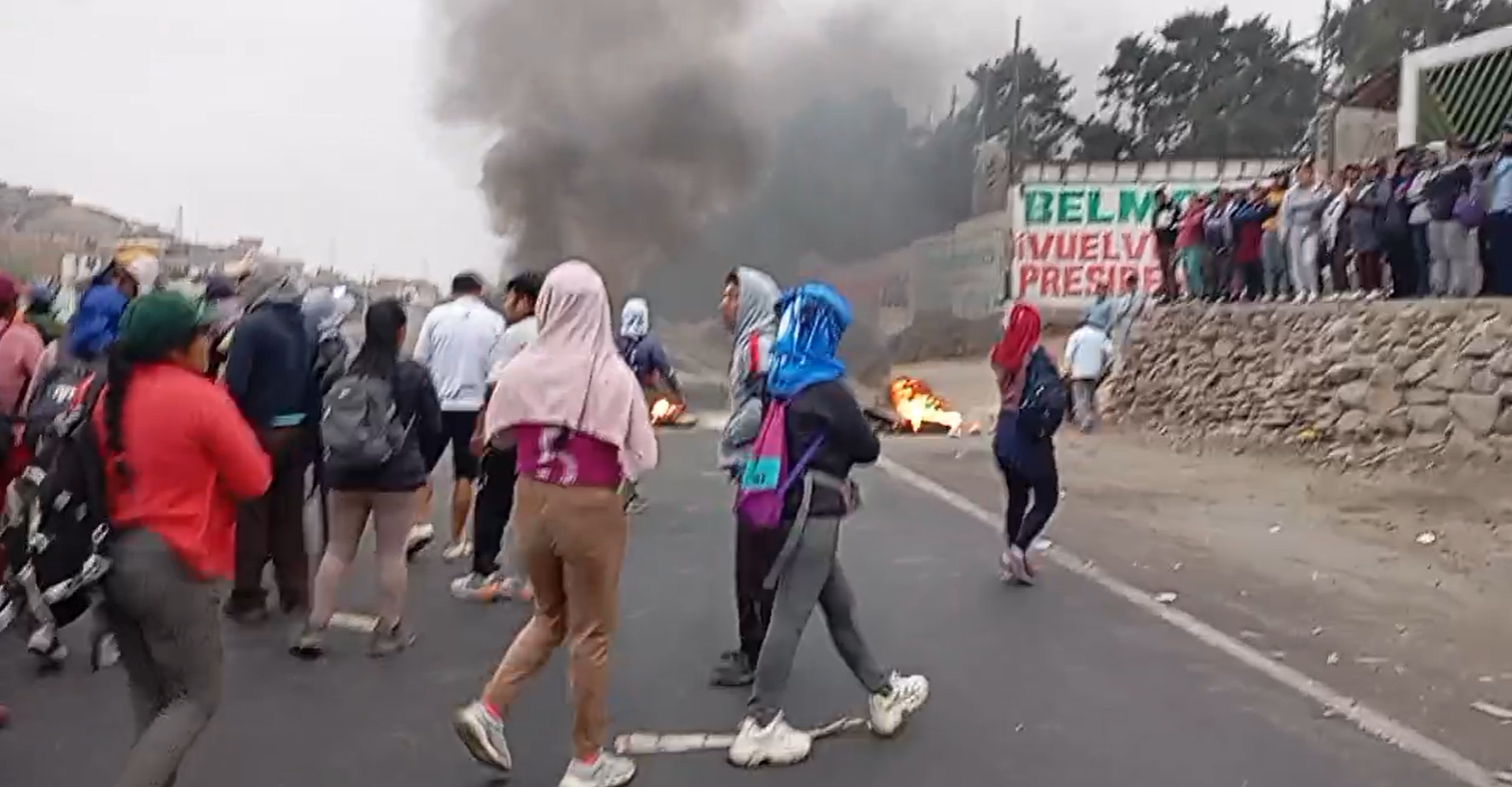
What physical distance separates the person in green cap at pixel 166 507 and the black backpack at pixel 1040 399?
483cm

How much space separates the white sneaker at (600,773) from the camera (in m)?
4.78

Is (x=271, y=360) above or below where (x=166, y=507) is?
above

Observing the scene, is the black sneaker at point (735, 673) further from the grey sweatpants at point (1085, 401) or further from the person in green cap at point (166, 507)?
the grey sweatpants at point (1085, 401)

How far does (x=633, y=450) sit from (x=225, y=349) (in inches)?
137

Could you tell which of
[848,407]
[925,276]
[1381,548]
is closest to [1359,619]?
[1381,548]

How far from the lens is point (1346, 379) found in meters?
14.0

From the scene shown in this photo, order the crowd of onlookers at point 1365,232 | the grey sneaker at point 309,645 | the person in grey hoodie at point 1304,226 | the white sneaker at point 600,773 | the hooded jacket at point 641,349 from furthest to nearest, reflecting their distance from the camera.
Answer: the person in grey hoodie at point 1304,226, the crowd of onlookers at point 1365,232, the hooded jacket at point 641,349, the grey sneaker at point 309,645, the white sneaker at point 600,773

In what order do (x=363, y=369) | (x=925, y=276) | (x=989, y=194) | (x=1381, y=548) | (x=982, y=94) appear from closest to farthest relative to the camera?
(x=363, y=369) < (x=1381, y=548) < (x=925, y=276) < (x=989, y=194) < (x=982, y=94)

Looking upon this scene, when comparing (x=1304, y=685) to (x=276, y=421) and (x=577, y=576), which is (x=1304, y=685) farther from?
(x=276, y=421)

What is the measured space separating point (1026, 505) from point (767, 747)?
3.69 m

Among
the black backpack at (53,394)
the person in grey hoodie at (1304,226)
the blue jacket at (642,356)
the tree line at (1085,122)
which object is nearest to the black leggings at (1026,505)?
the blue jacket at (642,356)

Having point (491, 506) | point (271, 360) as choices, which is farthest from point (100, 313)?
point (491, 506)

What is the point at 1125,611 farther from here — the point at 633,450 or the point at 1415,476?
the point at 1415,476

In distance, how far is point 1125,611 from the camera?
7.84 meters
